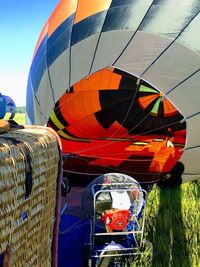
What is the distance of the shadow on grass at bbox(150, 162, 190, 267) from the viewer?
246 cm

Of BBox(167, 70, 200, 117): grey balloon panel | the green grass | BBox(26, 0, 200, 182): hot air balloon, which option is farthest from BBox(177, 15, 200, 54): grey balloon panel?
the green grass

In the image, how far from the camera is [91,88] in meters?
7.00

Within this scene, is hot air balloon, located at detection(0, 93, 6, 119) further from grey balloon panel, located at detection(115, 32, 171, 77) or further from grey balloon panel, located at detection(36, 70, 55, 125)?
grey balloon panel, located at detection(36, 70, 55, 125)

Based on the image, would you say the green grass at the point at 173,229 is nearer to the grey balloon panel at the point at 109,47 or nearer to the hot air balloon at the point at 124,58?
the hot air balloon at the point at 124,58

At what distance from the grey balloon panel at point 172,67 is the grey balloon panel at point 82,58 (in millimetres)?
725

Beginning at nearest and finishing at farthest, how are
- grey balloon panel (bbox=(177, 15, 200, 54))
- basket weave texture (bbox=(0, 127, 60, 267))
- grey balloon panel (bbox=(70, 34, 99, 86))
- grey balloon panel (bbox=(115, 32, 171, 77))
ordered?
basket weave texture (bbox=(0, 127, 60, 267)), grey balloon panel (bbox=(177, 15, 200, 54)), grey balloon panel (bbox=(115, 32, 171, 77)), grey balloon panel (bbox=(70, 34, 99, 86))

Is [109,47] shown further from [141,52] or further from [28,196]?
[28,196]

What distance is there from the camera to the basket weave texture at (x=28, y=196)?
3.33ft

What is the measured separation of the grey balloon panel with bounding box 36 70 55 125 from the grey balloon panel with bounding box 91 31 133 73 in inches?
27.5

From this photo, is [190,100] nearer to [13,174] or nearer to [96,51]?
[96,51]

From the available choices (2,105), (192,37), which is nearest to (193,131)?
(192,37)

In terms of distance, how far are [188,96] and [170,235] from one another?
1.66 m

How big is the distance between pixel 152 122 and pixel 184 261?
20.8ft

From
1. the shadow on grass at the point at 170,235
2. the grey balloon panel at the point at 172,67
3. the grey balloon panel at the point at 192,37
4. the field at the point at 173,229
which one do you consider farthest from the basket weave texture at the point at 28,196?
the grey balloon panel at the point at 192,37
